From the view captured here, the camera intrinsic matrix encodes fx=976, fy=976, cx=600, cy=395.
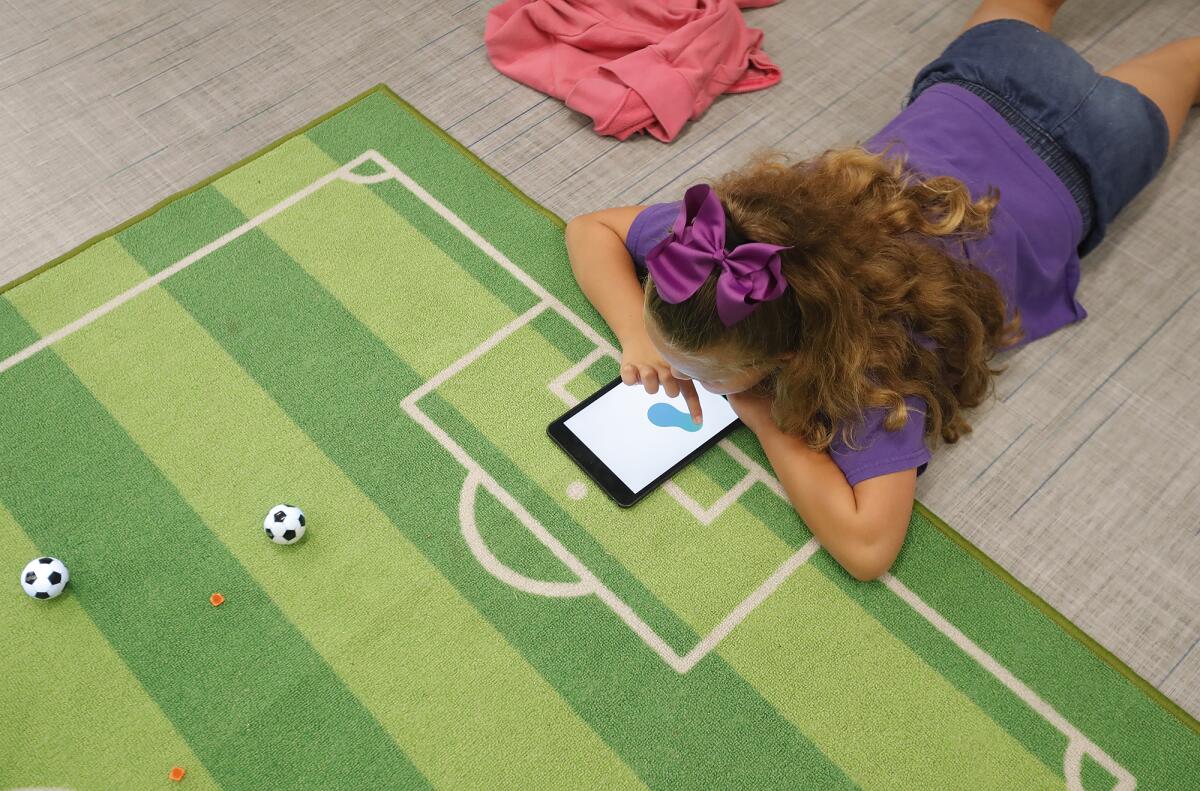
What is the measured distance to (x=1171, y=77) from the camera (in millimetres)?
1342

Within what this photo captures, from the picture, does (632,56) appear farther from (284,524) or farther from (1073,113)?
(284,524)

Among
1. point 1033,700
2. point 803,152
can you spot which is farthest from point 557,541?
point 803,152

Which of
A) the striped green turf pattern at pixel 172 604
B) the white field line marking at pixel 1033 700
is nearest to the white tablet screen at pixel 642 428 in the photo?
the white field line marking at pixel 1033 700

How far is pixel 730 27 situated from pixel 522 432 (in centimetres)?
76

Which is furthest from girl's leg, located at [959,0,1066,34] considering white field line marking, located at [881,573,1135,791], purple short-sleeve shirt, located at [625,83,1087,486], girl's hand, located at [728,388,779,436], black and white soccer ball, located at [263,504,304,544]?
black and white soccer ball, located at [263,504,304,544]

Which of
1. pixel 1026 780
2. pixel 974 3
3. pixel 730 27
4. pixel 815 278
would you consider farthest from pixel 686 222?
pixel 974 3

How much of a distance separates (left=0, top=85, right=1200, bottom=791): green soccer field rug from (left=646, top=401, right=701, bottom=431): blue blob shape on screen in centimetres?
5

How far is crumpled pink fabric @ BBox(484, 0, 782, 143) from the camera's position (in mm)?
1434

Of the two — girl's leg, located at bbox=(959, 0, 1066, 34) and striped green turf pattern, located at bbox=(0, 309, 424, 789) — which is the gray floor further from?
striped green turf pattern, located at bbox=(0, 309, 424, 789)

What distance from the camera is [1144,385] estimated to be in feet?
4.02

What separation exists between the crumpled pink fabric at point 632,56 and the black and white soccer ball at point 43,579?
0.92m

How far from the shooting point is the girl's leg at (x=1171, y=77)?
1.31 meters

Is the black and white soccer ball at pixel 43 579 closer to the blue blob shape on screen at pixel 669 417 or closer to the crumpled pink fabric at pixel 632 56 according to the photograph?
the blue blob shape on screen at pixel 669 417

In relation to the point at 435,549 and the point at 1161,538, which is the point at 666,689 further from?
the point at 1161,538
